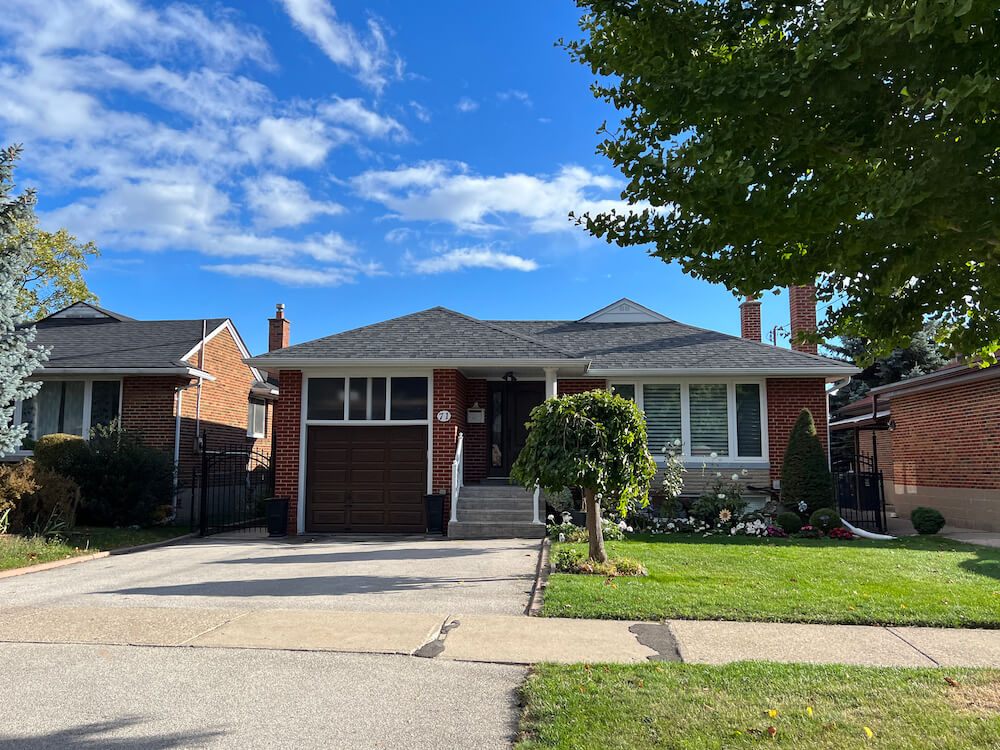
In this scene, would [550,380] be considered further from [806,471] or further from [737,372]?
[806,471]

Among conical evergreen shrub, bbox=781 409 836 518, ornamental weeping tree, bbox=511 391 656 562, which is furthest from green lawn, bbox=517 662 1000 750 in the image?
conical evergreen shrub, bbox=781 409 836 518

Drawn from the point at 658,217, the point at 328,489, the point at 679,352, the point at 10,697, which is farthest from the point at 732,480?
the point at 10,697

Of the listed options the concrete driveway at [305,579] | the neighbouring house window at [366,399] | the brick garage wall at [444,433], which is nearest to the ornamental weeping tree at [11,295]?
the concrete driveway at [305,579]

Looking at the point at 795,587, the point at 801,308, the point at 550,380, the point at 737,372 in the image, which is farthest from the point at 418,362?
the point at 801,308

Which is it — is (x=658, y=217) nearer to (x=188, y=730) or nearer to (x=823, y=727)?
(x=823, y=727)

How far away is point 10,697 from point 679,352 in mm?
14746

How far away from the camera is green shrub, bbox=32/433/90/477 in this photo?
1413 cm

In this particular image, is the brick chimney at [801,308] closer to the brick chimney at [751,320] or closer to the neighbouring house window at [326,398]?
the brick chimney at [751,320]

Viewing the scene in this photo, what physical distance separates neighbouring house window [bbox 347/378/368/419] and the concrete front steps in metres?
2.71

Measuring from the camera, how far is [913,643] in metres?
5.85

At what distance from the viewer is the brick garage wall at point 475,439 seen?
624 inches

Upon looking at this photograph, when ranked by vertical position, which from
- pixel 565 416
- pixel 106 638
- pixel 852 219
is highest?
pixel 852 219

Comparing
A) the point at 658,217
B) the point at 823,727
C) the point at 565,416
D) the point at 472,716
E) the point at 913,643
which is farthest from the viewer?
the point at 565,416

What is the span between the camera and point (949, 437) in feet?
53.3
